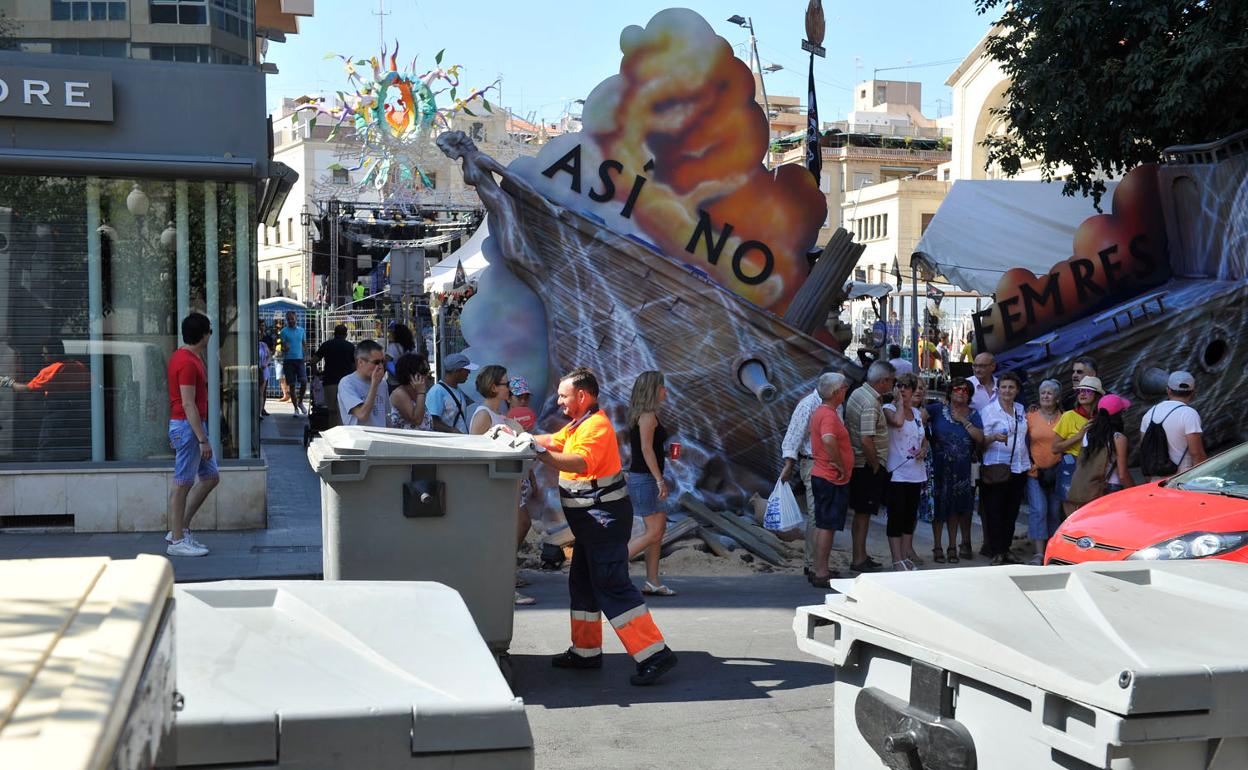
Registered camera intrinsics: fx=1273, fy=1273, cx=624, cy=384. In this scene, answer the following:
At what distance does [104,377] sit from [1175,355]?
12.0 m

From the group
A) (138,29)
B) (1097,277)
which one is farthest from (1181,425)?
(138,29)

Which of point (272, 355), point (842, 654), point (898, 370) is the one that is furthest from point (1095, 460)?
point (272, 355)

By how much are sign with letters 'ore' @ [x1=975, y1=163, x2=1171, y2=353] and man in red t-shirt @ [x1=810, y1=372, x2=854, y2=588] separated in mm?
7657

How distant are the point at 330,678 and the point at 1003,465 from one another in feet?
29.0

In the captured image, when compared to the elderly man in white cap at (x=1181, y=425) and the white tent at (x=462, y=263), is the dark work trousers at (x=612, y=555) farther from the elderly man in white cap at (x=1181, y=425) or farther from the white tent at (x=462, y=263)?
the white tent at (x=462, y=263)

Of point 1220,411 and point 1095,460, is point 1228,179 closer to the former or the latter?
point 1220,411

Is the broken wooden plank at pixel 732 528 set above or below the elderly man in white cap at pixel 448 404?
below

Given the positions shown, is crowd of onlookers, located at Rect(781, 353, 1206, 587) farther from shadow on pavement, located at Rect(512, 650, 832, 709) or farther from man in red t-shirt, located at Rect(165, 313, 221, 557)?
man in red t-shirt, located at Rect(165, 313, 221, 557)

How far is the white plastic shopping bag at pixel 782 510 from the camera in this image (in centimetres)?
980

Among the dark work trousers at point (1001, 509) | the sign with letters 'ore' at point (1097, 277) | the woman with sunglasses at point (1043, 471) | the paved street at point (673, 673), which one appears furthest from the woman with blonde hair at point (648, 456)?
the sign with letters 'ore' at point (1097, 277)

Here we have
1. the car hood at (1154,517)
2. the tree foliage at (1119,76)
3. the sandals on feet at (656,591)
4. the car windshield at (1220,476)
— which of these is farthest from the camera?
the tree foliage at (1119,76)

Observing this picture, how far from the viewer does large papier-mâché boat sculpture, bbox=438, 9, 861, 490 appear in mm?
12547

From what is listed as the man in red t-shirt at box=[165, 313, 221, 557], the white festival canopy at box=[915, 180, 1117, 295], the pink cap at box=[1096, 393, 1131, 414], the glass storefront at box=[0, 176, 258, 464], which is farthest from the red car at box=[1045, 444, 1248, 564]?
the white festival canopy at box=[915, 180, 1117, 295]

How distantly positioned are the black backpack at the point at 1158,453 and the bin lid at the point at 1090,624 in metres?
5.73
